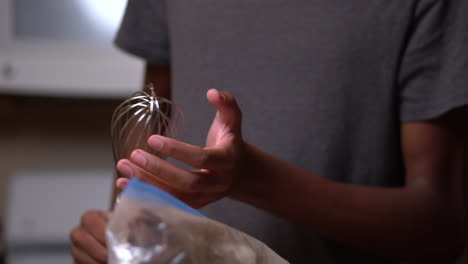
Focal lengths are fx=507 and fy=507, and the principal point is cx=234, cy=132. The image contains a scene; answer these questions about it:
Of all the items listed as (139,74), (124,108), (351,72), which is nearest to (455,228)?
(351,72)

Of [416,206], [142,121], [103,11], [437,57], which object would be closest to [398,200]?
[416,206]

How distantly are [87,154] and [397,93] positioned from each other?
0.94 meters

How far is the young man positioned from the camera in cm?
35

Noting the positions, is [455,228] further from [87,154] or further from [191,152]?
[87,154]

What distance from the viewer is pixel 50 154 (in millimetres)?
1202

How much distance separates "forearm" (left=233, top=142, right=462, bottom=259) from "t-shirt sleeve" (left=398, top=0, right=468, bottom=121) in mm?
72

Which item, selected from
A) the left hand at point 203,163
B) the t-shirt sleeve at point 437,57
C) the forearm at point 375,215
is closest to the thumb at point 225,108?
the left hand at point 203,163

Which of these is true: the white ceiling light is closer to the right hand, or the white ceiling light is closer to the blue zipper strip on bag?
the right hand

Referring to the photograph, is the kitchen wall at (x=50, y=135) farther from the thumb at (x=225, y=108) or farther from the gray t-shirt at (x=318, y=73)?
the thumb at (x=225, y=108)

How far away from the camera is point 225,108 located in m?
0.24

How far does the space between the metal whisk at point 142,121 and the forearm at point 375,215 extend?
9cm

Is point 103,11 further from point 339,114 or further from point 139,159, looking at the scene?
point 139,159

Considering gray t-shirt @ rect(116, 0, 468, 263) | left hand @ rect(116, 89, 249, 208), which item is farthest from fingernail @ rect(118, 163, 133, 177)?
gray t-shirt @ rect(116, 0, 468, 263)

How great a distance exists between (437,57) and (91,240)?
0.97 feet
